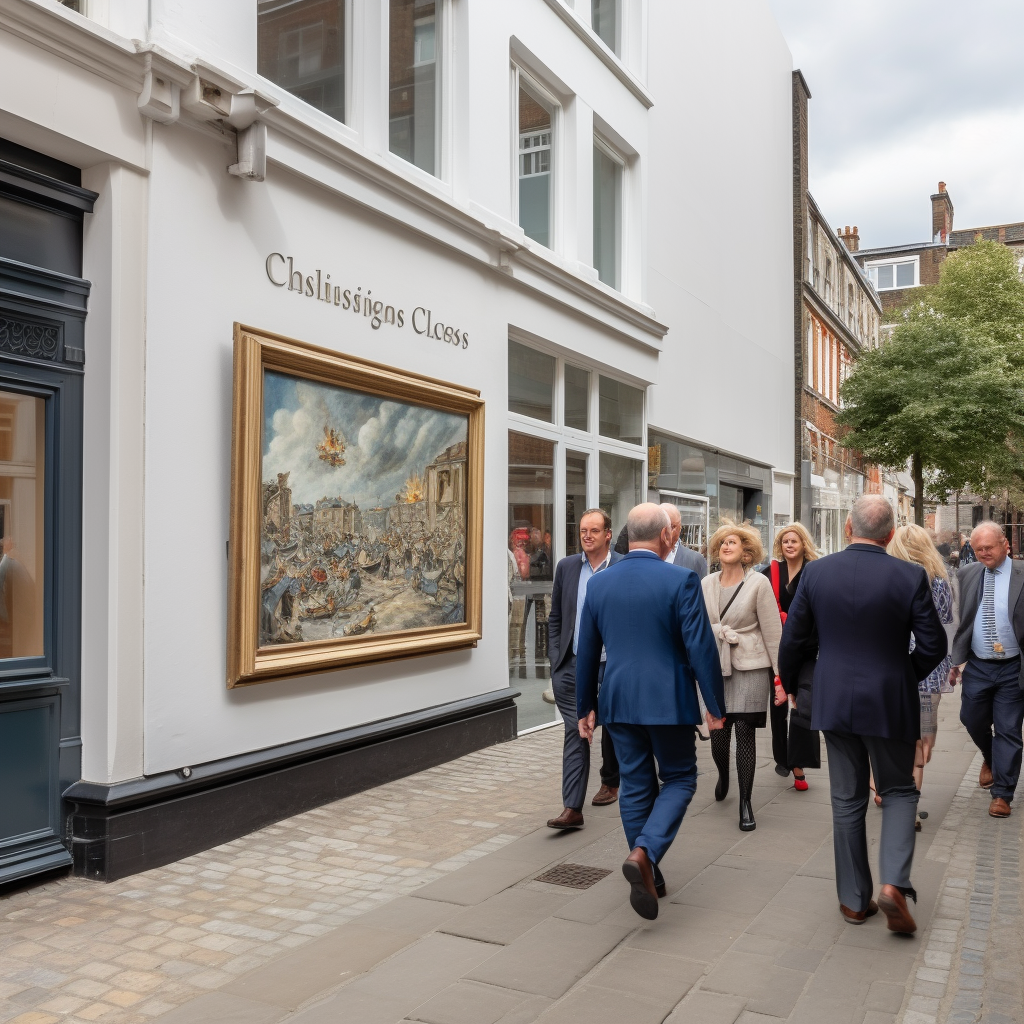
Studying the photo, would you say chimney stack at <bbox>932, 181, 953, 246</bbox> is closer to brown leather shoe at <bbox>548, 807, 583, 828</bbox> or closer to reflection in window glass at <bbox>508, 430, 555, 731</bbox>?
reflection in window glass at <bbox>508, 430, 555, 731</bbox>

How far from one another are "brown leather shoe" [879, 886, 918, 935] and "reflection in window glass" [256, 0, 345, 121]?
6051mm

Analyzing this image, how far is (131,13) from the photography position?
19.7 ft

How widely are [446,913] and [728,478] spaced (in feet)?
45.1

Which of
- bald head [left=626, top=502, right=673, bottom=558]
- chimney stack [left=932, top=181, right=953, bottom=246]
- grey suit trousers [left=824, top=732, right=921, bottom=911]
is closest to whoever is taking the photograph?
grey suit trousers [left=824, top=732, right=921, bottom=911]

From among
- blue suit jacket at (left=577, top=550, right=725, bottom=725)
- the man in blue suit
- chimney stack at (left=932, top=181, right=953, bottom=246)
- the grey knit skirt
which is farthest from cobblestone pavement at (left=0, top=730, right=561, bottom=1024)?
chimney stack at (left=932, top=181, right=953, bottom=246)

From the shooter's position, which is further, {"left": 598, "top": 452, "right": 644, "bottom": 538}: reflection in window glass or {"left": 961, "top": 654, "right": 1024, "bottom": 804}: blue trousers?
{"left": 598, "top": 452, "right": 644, "bottom": 538}: reflection in window glass

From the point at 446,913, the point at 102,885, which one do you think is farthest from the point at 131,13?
the point at 446,913

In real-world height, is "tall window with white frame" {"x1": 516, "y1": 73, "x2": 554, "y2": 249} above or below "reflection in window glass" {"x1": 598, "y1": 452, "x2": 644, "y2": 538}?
above

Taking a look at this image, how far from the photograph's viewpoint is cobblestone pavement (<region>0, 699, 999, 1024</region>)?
4094mm

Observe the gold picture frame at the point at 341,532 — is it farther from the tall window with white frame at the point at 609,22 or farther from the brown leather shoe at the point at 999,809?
the tall window with white frame at the point at 609,22

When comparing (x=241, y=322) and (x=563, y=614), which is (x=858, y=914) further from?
(x=241, y=322)

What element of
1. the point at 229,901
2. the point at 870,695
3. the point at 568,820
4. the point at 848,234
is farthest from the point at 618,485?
the point at 848,234

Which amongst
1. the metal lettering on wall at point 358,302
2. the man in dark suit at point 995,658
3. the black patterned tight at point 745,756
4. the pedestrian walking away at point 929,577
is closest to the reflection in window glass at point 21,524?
the metal lettering on wall at point 358,302

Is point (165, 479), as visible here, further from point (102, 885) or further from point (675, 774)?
point (675, 774)
